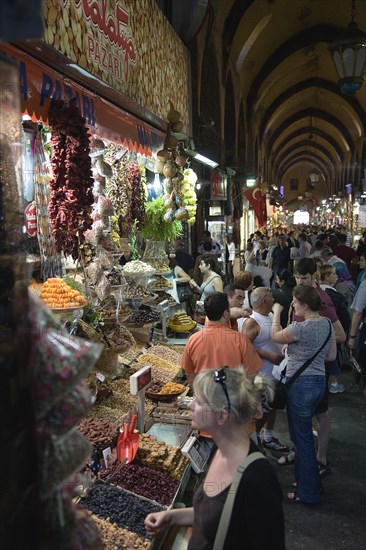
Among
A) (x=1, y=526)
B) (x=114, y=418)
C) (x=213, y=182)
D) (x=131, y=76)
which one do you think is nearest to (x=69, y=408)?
(x=1, y=526)

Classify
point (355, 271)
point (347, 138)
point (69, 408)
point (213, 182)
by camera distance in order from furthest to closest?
point (347, 138)
point (213, 182)
point (355, 271)
point (69, 408)

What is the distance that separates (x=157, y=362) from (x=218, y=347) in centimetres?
197

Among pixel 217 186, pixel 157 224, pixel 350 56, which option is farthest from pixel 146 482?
pixel 217 186

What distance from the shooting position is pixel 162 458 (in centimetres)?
383

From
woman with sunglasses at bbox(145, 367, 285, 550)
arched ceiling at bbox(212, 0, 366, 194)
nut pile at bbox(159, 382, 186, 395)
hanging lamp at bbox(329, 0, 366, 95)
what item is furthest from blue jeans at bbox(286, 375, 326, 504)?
arched ceiling at bbox(212, 0, 366, 194)

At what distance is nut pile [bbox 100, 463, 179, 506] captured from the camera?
349cm

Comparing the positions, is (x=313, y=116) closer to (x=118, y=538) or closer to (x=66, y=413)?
(x=118, y=538)

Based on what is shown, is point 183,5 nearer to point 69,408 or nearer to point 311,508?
point 311,508

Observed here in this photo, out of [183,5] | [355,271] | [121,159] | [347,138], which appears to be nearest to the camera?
[121,159]

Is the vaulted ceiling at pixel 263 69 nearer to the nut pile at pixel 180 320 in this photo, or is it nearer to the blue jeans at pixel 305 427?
the nut pile at pixel 180 320

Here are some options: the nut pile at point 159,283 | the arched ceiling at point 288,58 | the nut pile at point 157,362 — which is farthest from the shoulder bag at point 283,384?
the arched ceiling at point 288,58

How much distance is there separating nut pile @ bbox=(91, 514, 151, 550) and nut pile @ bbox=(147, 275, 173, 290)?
13.6 ft

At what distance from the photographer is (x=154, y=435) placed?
4348mm

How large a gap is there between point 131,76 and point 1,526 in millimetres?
5812
